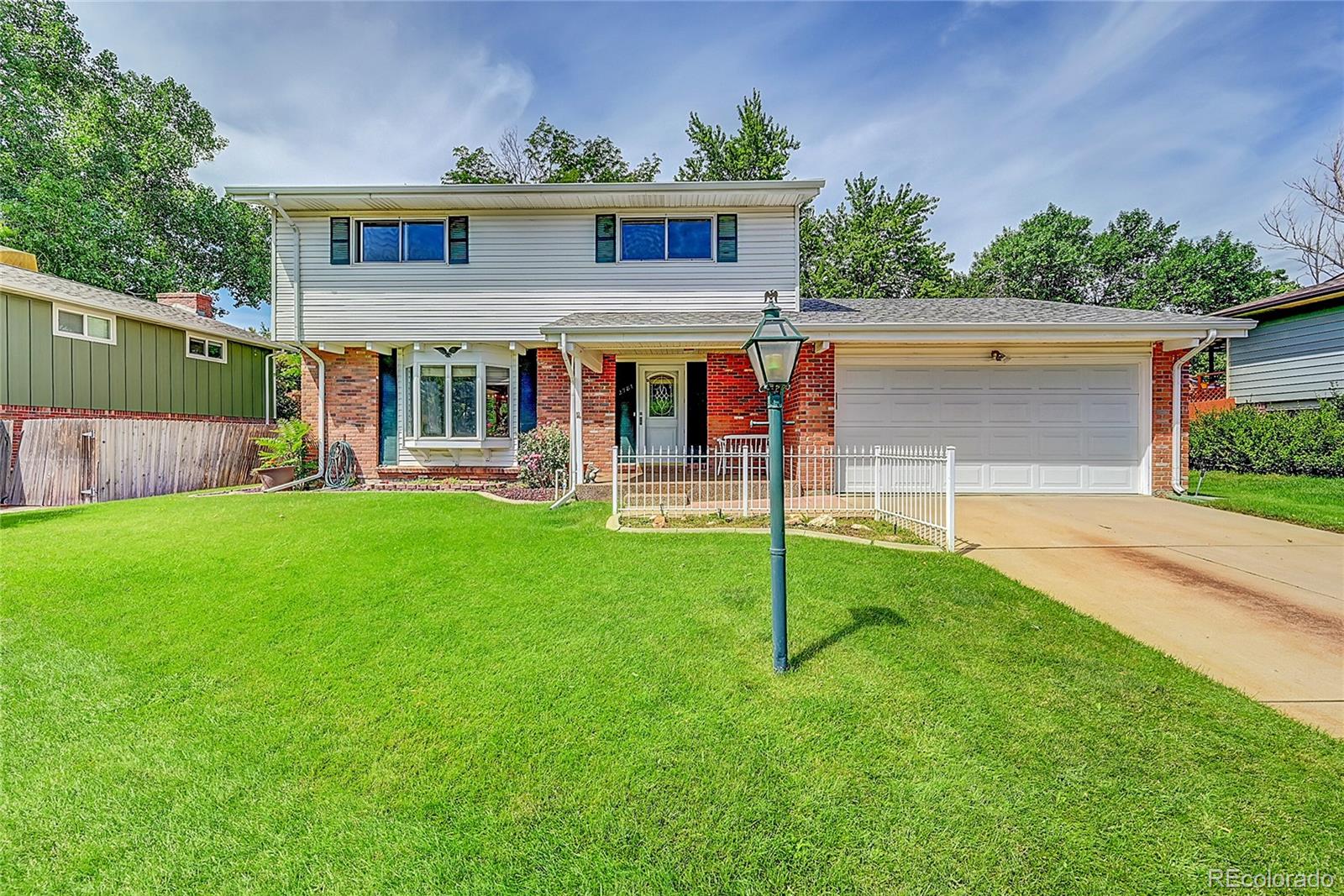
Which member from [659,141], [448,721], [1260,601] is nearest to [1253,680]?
[1260,601]

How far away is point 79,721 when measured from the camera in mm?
2709

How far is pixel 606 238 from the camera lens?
35.4ft

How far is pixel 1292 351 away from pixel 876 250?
564 inches

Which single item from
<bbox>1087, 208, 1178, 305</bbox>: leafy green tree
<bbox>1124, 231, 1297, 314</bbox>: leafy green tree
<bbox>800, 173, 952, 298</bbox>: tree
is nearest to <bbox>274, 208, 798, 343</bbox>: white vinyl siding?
<bbox>800, 173, 952, 298</bbox>: tree

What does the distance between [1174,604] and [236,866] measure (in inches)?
238

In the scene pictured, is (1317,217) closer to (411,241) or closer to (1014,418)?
(1014,418)

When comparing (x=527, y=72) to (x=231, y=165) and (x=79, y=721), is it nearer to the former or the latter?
(x=79, y=721)

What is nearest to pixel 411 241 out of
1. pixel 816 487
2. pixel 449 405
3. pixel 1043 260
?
pixel 449 405

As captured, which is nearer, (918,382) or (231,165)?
(918,382)

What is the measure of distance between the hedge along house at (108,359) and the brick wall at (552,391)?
27.9ft

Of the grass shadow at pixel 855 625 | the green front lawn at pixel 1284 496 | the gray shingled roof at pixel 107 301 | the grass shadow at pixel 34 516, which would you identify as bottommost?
the grass shadow at pixel 855 625

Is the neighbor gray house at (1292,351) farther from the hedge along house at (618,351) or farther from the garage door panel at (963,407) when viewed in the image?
the garage door panel at (963,407)

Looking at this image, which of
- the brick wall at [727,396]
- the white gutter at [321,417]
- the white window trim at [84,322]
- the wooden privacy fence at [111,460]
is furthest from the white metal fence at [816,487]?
the white window trim at [84,322]

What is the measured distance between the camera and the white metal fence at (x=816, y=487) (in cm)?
655
